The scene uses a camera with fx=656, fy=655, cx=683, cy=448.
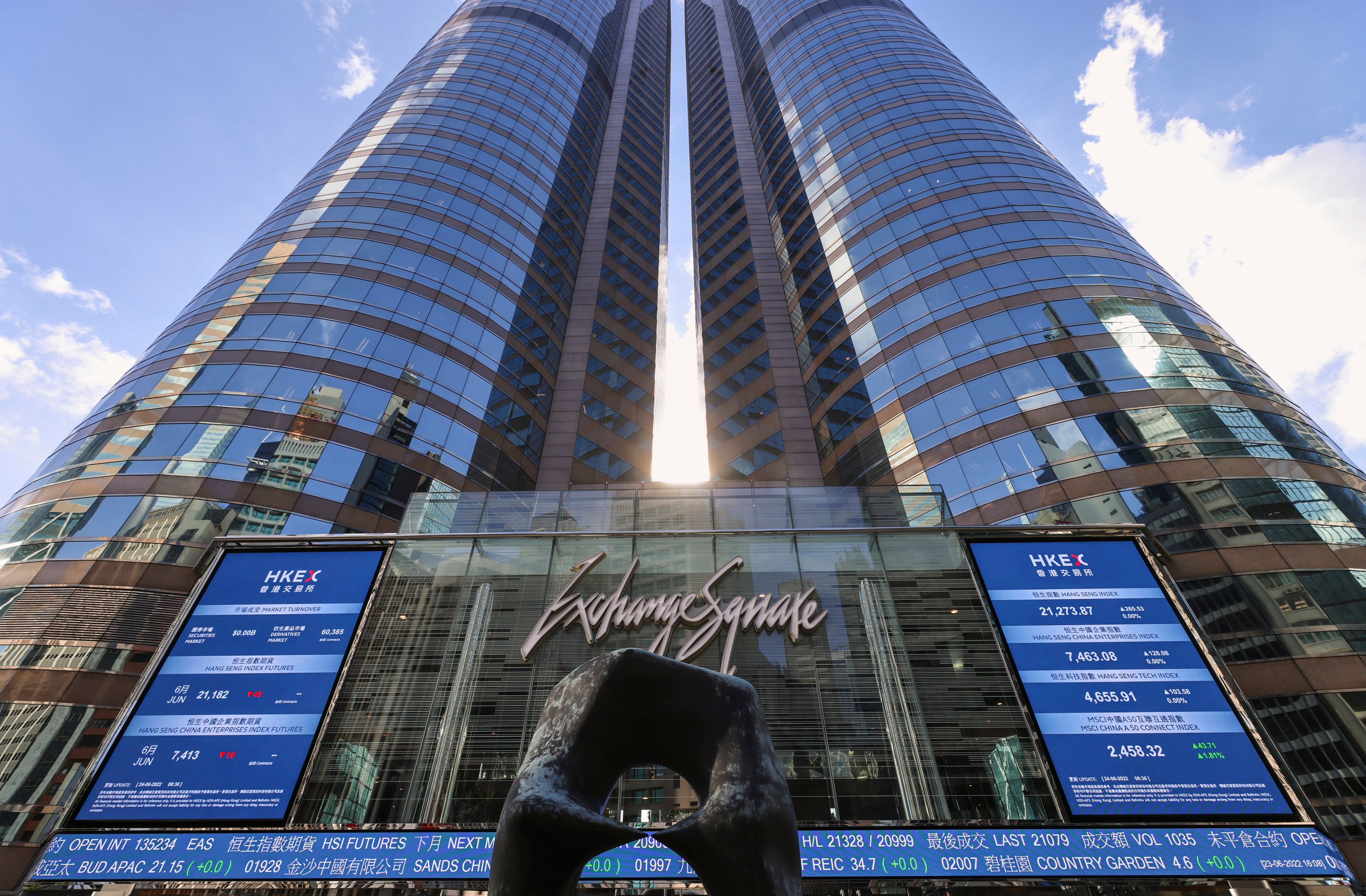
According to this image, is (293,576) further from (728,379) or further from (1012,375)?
(728,379)

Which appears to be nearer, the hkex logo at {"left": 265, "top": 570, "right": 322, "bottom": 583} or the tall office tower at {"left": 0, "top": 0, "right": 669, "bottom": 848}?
the hkex logo at {"left": 265, "top": 570, "right": 322, "bottom": 583}

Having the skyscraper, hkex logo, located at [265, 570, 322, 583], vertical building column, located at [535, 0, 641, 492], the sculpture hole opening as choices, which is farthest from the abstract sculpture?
vertical building column, located at [535, 0, 641, 492]

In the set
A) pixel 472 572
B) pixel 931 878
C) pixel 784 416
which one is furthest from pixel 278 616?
pixel 784 416

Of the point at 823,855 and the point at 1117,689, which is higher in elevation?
the point at 1117,689

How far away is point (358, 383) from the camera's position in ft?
97.3

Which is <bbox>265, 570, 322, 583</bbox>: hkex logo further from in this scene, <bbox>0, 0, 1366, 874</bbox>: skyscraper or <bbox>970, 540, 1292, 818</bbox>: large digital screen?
<bbox>970, 540, 1292, 818</bbox>: large digital screen

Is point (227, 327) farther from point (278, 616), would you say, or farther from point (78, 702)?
point (278, 616)

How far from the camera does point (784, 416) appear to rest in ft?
135

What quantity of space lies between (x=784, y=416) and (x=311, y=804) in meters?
31.9

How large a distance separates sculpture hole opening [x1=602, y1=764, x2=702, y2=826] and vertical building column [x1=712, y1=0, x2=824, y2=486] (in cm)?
2302

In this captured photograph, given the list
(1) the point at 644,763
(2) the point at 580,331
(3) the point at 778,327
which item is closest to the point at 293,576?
(1) the point at 644,763

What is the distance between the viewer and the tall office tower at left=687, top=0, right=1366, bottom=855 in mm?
20672

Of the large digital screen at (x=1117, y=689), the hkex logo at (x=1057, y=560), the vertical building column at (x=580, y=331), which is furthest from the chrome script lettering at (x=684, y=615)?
the vertical building column at (x=580, y=331)

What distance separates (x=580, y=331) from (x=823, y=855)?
38.0m
